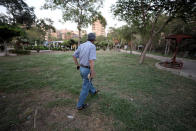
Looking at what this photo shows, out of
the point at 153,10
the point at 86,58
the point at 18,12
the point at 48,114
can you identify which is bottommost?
the point at 48,114

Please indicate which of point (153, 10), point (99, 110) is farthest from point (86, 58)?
point (153, 10)

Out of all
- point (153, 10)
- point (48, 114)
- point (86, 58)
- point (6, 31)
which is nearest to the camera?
point (86, 58)

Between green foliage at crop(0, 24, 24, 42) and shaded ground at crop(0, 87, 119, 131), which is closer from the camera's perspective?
shaded ground at crop(0, 87, 119, 131)

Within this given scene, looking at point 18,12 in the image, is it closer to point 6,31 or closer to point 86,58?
point 6,31

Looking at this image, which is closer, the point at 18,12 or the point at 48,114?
the point at 48,114

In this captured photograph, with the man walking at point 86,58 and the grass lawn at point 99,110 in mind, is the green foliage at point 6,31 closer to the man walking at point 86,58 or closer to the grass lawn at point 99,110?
the grass lawn at point 99,110

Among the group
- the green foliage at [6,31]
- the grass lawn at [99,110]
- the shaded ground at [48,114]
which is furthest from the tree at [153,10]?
the green foliage at [6,31]

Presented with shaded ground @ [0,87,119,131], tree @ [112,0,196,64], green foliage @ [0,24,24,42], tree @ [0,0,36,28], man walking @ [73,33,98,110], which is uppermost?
tree @ [0,0,36,28]

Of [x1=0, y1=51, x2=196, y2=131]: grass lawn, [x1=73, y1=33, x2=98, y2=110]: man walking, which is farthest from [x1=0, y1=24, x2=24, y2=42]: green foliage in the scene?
[x1=73, y1=33, x2=98, y2=110]: man walking

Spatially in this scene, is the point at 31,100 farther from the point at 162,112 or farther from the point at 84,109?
the point at 162,112

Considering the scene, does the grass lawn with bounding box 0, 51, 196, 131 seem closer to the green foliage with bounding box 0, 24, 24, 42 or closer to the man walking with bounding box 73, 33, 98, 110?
the man walking with bounding box 73, 33, 98, 110

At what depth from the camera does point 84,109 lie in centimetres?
246

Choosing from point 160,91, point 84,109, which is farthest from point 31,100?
point 160,91

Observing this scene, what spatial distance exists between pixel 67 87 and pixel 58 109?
132 cm
